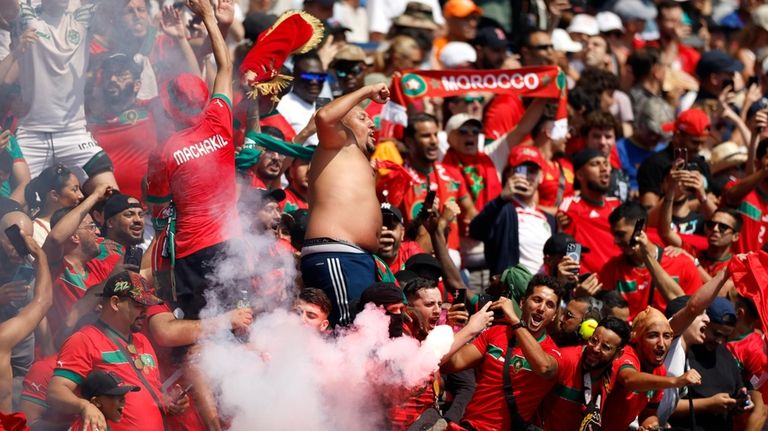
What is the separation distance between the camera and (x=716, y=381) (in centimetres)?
948

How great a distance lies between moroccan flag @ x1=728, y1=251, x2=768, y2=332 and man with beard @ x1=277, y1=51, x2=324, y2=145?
11.2ft

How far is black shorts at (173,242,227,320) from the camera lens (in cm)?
810

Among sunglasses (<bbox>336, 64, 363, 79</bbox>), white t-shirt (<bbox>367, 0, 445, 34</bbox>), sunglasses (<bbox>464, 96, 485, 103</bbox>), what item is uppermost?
sunglasses (<bbox>336, 64, 363, 79</bbox>)

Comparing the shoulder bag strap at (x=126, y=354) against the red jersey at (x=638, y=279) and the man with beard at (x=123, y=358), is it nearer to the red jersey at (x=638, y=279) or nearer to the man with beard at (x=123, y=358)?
the man with beard at (x=123, y=358)

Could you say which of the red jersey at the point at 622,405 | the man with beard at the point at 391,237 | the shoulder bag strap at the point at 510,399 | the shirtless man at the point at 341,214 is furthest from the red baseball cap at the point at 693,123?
the shirtless man at the point at 341,214

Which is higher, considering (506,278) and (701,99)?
(506,278)

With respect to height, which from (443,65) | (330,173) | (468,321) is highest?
(330,173)

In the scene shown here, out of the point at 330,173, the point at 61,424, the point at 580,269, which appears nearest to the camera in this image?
the point at 61,424

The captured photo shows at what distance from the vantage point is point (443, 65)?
1295cm

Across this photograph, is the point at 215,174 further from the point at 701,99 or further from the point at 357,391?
the point at 701,99

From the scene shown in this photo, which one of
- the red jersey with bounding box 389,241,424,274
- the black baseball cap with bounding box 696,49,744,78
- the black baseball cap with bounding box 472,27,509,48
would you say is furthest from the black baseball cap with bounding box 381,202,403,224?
the black baseball cap with bounding box 696,49,744,78

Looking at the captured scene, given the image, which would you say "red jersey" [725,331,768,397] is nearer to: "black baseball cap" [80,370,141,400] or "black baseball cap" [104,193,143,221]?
"black baseball cap" [104,193,143,221]

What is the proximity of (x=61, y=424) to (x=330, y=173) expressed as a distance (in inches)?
79.7

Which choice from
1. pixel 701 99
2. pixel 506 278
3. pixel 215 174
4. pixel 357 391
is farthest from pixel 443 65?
pixel 357 391
